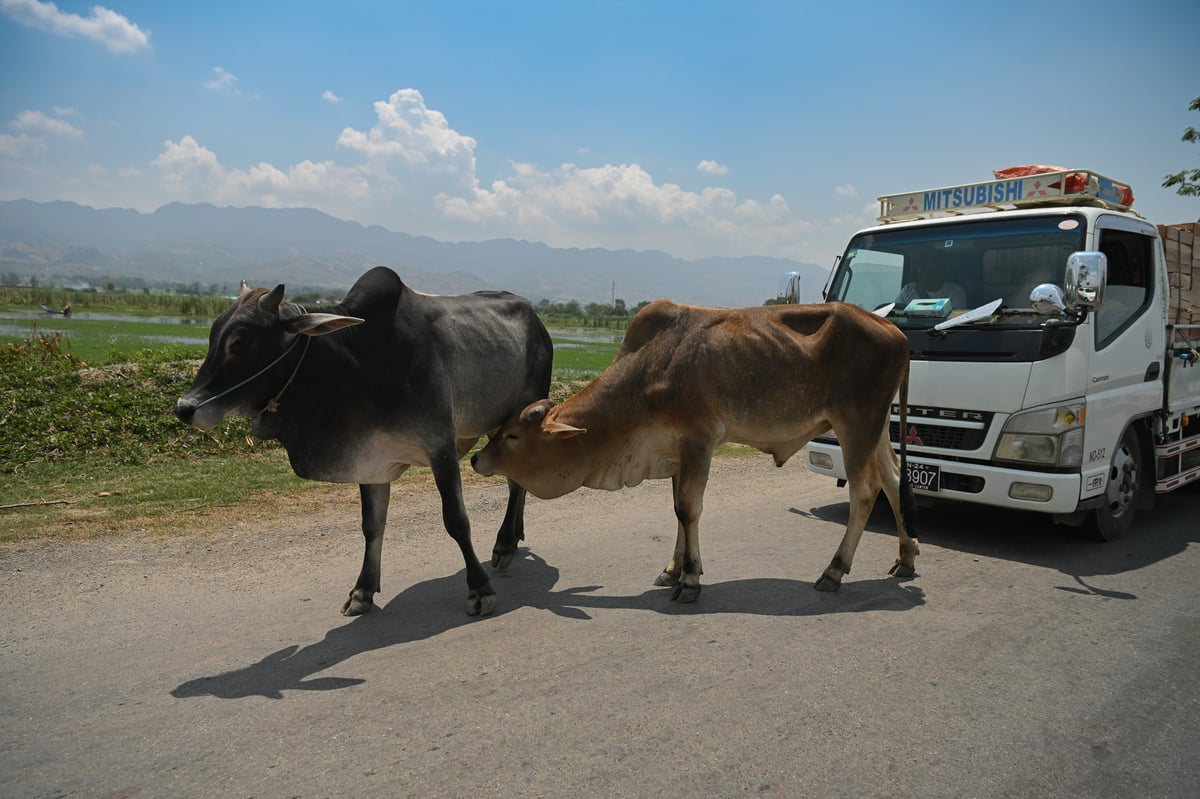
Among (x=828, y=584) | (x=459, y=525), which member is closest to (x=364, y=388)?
(x=459, y=525)

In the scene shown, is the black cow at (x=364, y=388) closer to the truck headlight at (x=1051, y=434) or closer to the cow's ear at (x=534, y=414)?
the cow's ear at (x=534, y=414)

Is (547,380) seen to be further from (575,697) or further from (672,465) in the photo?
(575,697)

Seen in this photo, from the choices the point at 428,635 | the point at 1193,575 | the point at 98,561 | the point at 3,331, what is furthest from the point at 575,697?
the point at 3,331

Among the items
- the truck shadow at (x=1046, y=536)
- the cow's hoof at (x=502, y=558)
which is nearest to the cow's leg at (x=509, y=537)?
the cow's hoof at (x=502, y=558)

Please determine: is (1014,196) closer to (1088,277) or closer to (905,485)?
(1088,277)

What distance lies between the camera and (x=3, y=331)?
98.9ft

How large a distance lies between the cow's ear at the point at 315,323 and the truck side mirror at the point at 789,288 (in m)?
4.95

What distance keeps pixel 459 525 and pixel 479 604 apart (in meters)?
0.51

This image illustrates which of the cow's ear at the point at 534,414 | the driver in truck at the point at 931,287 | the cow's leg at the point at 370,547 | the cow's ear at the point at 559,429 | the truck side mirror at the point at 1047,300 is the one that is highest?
the driver in truck at the point at 931,287

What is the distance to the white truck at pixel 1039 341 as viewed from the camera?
6227 millimetres

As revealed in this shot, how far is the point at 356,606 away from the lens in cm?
495

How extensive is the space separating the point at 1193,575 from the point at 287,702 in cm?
636

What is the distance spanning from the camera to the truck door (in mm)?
6387

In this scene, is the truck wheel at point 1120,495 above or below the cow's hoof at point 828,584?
above
